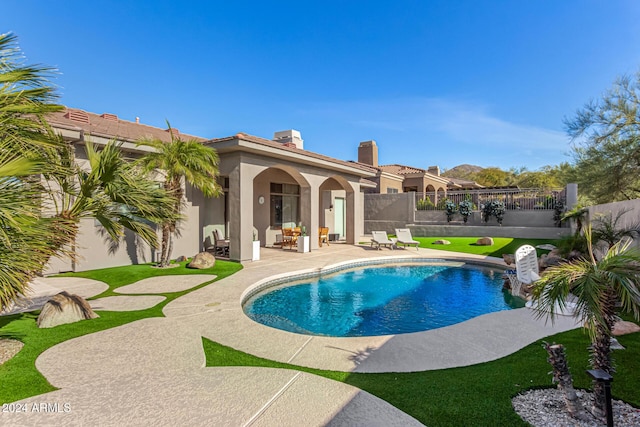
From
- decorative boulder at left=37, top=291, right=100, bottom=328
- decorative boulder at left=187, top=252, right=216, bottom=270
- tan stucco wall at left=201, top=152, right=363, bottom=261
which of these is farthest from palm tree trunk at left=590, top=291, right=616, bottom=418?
tan stucco wall at left=201, top=152, right=363, bottom=261

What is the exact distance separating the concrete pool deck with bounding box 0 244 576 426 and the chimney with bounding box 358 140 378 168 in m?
31.2

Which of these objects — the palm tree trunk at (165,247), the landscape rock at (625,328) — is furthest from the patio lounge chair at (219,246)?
the landscape rock at (625,328)

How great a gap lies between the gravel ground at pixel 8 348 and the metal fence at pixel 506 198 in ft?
80.9

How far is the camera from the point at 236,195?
1301 cm

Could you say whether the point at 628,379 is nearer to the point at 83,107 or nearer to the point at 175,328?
the point at 175,328

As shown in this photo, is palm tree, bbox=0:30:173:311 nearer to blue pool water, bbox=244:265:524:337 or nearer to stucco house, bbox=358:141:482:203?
blue pool water, bbox=244:265:524:337

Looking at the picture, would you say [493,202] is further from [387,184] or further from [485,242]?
[387,184]

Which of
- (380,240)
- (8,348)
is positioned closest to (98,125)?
(8,348)

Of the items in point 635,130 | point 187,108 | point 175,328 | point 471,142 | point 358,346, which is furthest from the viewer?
point 471,142

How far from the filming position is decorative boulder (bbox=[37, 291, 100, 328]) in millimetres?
6055

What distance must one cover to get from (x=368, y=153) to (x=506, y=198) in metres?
17.2

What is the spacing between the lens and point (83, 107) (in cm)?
1645

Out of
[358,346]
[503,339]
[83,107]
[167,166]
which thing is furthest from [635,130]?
[83,107]

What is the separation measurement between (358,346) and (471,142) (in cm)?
3835
